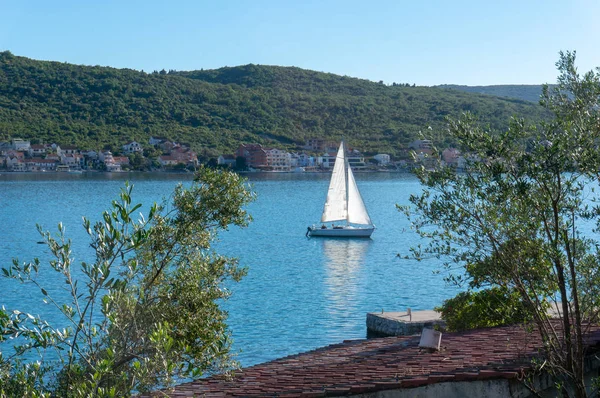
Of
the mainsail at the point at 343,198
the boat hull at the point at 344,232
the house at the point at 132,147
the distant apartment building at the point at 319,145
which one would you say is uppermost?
the distant apartment building at the point at 319,145

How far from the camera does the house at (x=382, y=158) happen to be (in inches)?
4838

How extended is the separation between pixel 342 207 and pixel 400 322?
3072 centimetres

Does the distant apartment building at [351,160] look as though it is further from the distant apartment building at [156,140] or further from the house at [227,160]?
the distant apartment building at [156,140]

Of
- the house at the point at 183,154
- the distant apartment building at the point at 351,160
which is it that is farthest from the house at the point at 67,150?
the distant apartment building at the point at 351,160

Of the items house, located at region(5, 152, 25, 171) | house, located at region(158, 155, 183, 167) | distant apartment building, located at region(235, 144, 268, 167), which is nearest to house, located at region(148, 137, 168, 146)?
house, located at region(158, 155, 183, 167)

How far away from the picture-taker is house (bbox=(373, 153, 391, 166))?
12288 centimetres

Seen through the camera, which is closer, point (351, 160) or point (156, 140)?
point (351, 160)

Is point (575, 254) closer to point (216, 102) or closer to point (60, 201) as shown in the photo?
point (60, 201)

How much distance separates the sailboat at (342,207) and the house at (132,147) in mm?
79385

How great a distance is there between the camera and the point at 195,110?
13975 centimetres

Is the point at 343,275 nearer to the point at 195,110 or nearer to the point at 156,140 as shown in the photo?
the point at 156,140

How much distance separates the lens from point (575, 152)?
258 inches

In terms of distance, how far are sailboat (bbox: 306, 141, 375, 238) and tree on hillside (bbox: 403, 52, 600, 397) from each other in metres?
39.0

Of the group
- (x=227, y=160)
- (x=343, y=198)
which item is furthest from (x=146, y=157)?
(x=343, y=198)
